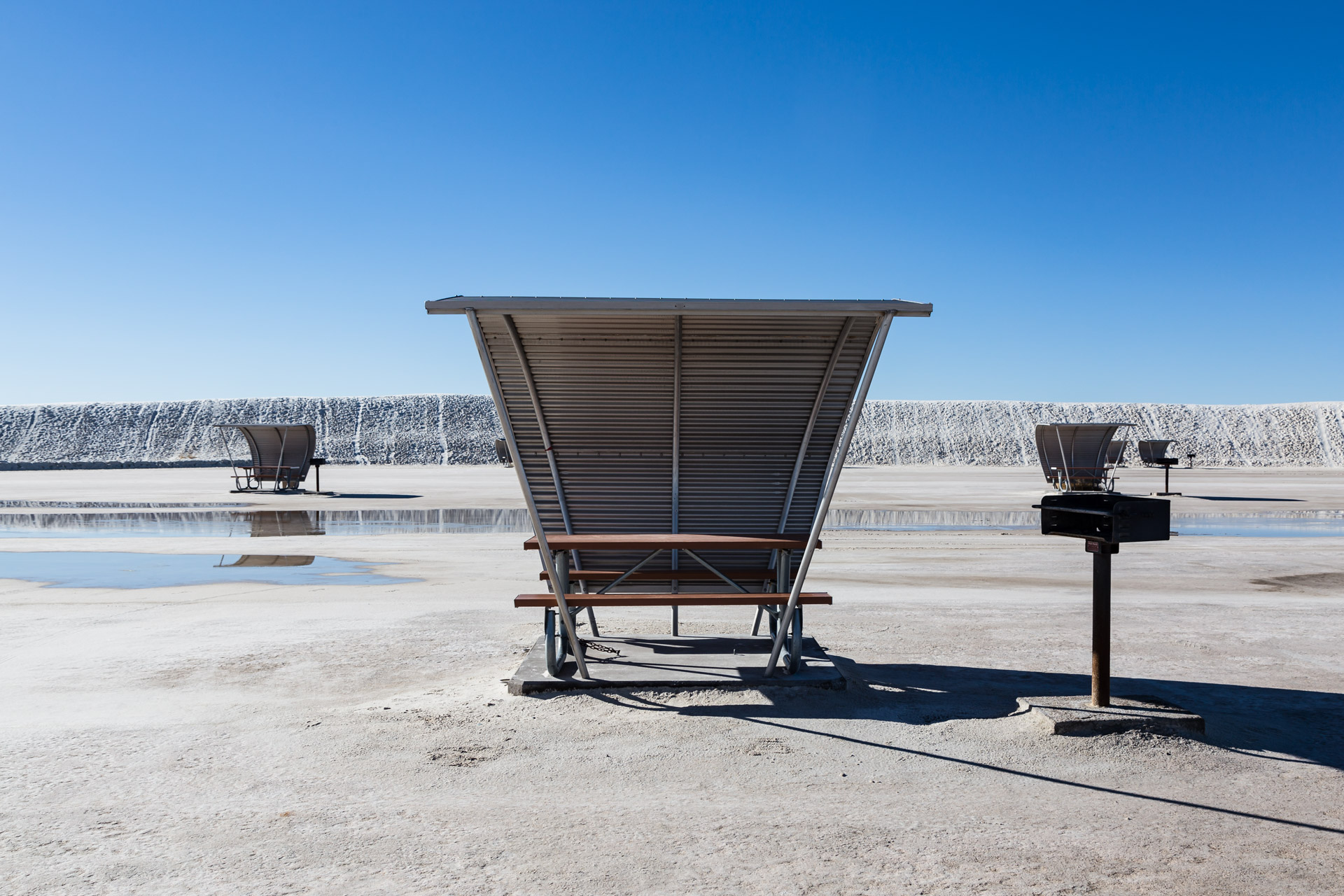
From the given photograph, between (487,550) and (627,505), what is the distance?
6883 mm

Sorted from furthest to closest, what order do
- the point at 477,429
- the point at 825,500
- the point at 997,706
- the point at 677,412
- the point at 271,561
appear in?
the point at 477,429 → the point at 271,561 → the point at 677,412 → the point at 825,500 → the point at 997,706

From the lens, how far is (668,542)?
18.5 ft

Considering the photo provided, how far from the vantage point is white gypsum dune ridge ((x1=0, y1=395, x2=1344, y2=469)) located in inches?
3548

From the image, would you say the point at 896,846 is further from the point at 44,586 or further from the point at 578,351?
the point at 44,586

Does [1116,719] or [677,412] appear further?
[677,412]

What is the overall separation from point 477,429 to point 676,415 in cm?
9686

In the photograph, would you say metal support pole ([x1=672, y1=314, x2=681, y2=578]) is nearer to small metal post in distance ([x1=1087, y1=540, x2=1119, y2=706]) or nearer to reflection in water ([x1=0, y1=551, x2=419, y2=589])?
small metal post in distance ([x1=1087, y1=540, x2=1119, y2=706])

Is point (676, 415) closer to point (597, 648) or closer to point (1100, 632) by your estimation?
point (597, 648)

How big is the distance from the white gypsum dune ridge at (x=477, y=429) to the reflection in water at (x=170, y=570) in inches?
2847

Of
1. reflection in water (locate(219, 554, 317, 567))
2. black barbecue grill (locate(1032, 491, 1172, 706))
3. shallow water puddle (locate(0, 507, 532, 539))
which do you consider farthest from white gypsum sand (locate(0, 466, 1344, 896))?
shallow water puddle (locate(0, 507, 532, 539))

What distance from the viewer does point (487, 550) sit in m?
12.9

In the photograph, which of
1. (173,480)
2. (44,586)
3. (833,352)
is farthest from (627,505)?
(173,480)

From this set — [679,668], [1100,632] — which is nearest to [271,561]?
[679,668]

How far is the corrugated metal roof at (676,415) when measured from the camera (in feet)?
18.9
